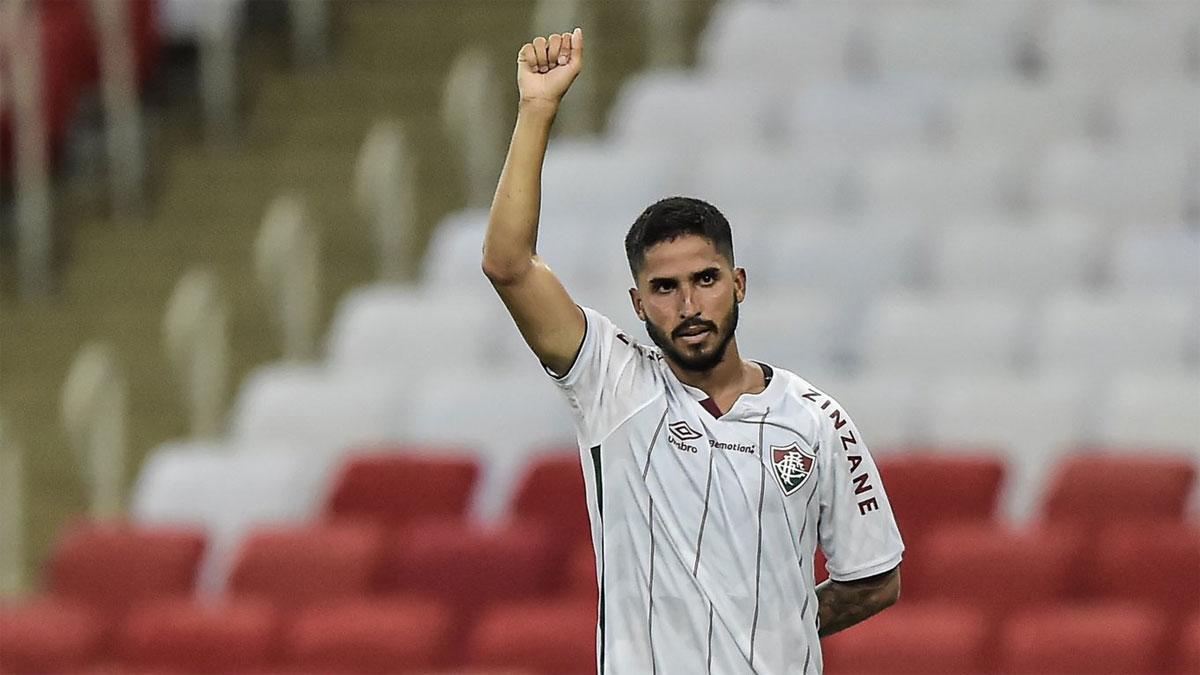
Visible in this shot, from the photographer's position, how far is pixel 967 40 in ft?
23.2

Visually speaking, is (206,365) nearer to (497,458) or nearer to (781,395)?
(497,458)

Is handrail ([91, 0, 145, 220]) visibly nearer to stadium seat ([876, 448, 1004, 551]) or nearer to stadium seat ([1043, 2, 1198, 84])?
stadium seat ([1043, 2, 1198, 84])

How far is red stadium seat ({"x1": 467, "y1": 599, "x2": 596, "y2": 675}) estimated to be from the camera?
5.08 metres

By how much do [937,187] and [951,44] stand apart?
760 mm

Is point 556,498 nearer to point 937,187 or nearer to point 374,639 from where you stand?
point 374,639

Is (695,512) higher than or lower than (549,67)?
lower

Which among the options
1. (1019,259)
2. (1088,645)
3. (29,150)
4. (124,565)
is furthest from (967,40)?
(124,565)

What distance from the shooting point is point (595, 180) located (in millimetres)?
6617

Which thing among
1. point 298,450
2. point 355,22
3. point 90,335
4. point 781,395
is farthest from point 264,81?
point 781,395

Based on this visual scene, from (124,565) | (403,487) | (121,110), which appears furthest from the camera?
(121,110)

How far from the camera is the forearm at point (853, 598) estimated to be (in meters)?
2.83

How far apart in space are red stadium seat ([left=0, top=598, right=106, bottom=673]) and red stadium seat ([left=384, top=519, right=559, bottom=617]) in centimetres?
66

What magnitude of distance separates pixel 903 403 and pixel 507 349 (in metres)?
1.14

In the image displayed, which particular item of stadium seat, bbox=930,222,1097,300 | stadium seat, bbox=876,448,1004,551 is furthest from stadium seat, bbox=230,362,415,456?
stadium seat, bbox=930,222,1097,300
